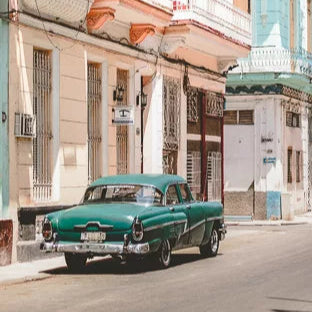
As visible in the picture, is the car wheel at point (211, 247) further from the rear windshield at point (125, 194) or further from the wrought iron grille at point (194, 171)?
the wrought iron grille at point (194, 171)

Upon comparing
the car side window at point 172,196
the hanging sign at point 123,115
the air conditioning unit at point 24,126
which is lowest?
the car side window at point 172,196

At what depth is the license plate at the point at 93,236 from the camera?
1444 cm

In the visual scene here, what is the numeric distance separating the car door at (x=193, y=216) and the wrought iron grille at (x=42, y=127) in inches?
110

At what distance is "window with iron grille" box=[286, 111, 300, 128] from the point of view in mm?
35562

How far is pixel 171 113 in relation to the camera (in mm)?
24344

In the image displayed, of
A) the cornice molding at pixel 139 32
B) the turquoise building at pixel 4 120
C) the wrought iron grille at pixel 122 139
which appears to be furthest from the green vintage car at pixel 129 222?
the cornice molding at pixel 139 32

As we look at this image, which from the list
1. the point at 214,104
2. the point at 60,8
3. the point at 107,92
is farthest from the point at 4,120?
the point at 214,104

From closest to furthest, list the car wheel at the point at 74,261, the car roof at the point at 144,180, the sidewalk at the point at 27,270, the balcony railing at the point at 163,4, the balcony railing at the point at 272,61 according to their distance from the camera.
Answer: the sidewalk at the point at 27,270
the car wheel at the point at 74,261
the car roof at the point at 144,180
the balcony railing at the point at 163,4
the balcony railing at the point at 272,61

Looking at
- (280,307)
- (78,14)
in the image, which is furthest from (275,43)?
(280,307)

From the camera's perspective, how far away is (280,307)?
10828mm

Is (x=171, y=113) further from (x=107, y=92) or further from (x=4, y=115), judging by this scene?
(x=4, y=115)

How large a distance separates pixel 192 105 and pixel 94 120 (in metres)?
6.06

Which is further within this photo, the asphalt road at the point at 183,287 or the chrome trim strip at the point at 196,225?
the chrome trim strip at the point at 196,225

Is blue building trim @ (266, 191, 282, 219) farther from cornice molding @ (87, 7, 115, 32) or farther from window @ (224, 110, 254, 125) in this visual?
cornice molding @ (87, 7, 115, 32)
